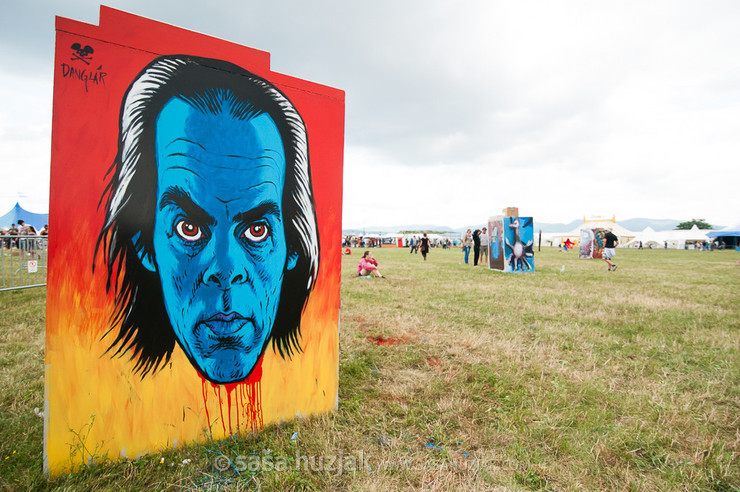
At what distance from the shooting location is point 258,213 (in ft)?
8.73

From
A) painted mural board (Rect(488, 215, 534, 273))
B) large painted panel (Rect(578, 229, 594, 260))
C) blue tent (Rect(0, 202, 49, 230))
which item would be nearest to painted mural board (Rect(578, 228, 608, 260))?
large painted panel (Rect(578, 229, 594, 260))

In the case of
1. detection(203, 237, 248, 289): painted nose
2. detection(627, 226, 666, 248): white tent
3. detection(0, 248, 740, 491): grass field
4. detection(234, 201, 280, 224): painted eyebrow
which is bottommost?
detection(0, 248, 740, 491): grass field

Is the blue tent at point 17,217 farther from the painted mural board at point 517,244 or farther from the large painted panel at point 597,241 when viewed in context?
the large painted panel at point 597,241

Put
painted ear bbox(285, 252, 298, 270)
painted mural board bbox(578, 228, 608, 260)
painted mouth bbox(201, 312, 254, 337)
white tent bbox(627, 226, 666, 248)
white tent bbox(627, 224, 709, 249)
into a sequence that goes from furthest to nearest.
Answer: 1. white tent bbox(627, 226, 666, 248)
2. white tent bbox(627, 224, 709, 249)
3. painted mural board bbox(578, 228, 608, 260)
4. painted ear bbox(285, 252, 298, 270)
5. painted mouth bbox(201, 312, 254, 337)

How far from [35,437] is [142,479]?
1.11 m

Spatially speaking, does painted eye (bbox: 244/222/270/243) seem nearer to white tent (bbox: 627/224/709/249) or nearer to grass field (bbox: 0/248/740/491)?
grass field (bbox: 0/248/740/491)

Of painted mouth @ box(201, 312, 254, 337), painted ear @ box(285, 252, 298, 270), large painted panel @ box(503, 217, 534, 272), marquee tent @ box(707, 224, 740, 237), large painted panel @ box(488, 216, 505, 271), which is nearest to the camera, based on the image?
painted mouth @ box(201, 312, 254, 337)

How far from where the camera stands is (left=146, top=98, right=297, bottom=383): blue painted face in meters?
2.38

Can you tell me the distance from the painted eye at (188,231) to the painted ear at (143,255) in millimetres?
235

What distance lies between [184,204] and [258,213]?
0.50 meters

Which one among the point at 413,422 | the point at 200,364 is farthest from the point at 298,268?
the point at 413,422

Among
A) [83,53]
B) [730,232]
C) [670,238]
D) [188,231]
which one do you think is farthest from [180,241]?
[670,238]

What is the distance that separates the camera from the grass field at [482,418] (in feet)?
7.21

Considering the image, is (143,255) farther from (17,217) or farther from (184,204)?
(17,217)
